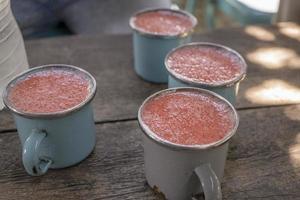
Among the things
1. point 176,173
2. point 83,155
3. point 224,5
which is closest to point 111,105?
point 83,155

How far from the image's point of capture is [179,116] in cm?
56

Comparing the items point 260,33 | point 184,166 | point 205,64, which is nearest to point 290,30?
point 260,33

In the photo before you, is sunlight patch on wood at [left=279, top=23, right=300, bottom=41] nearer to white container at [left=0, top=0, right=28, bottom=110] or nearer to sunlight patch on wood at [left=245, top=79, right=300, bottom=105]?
sunlight patch on wood at [left=245, top=79, right=300, bottom=105]

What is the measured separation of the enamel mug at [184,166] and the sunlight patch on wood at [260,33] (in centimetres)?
46

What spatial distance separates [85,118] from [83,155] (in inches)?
2.6

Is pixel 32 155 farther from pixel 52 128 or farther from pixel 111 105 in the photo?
pixel 111 105

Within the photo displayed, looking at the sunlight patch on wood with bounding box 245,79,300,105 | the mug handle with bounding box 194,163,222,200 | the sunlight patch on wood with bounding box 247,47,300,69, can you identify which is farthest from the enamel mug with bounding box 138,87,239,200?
the sunlight patch on wood with bounding box 247,47,300,69

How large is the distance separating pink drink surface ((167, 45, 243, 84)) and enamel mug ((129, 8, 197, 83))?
36 millimetres

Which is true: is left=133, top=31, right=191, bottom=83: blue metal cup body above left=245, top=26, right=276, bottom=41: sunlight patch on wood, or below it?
above

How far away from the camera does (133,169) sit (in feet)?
2.02

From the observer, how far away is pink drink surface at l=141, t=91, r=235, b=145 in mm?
526

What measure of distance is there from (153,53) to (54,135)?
0.28 metres

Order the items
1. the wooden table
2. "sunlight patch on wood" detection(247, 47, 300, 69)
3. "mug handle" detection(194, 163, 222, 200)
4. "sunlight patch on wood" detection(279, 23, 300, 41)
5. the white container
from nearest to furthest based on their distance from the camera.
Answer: "mug handle" detection(194, 163, 222, 200)
the wooden table
the white container
"sunlight patch on wood" detection(247, 47, 300, 69)
"sunlight patch on wood" detection(279, 23, 300, 41)

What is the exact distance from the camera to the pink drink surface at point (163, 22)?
794 millimetres
